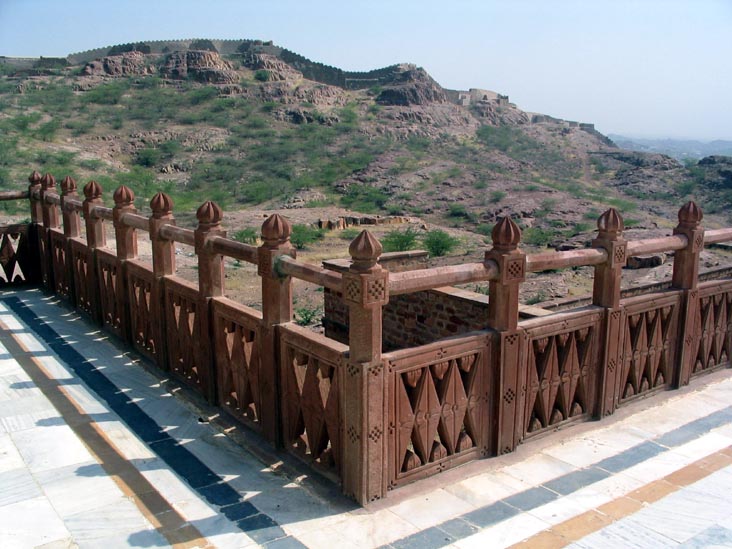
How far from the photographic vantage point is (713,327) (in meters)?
7.11

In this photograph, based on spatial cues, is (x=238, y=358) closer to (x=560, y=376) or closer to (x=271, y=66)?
(x=560, y=376)

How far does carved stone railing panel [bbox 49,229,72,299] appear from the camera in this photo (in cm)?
968

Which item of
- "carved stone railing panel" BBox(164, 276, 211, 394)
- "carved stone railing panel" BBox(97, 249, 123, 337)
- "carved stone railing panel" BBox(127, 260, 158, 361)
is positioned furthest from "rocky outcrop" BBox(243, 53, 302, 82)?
"carved stone railing panel" BBox(164, 276, 211, 394)

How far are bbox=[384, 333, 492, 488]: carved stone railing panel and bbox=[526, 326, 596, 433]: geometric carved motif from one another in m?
0.54

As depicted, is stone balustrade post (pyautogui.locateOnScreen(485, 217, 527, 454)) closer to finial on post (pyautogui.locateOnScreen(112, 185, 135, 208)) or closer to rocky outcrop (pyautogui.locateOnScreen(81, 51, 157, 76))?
finial on post (pyautogui.locateOnScreen(112, 185, 135, 208))

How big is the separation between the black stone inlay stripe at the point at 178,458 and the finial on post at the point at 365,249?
1.73 m

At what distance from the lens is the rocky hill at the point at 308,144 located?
30.6 meters

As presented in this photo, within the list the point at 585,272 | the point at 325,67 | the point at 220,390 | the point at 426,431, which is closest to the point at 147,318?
the point at 220,390

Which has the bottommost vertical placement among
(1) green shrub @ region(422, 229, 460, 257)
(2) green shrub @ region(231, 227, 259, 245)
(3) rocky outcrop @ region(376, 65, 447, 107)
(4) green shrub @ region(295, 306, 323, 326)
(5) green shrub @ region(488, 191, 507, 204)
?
(4) green shrub @ region(295, 306, 323, 326)

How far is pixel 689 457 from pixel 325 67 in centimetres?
5857

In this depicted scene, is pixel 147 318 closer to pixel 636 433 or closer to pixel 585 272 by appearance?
pixel 636 433

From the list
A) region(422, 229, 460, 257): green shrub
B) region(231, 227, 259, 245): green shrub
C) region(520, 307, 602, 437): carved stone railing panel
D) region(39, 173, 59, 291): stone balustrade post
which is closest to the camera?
region(520, 307, 602, 437): carved stone railing panel

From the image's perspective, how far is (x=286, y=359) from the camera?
5098 mm

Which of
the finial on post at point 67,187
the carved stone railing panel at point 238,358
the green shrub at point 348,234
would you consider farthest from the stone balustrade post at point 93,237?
the green shrub at point 348,234
